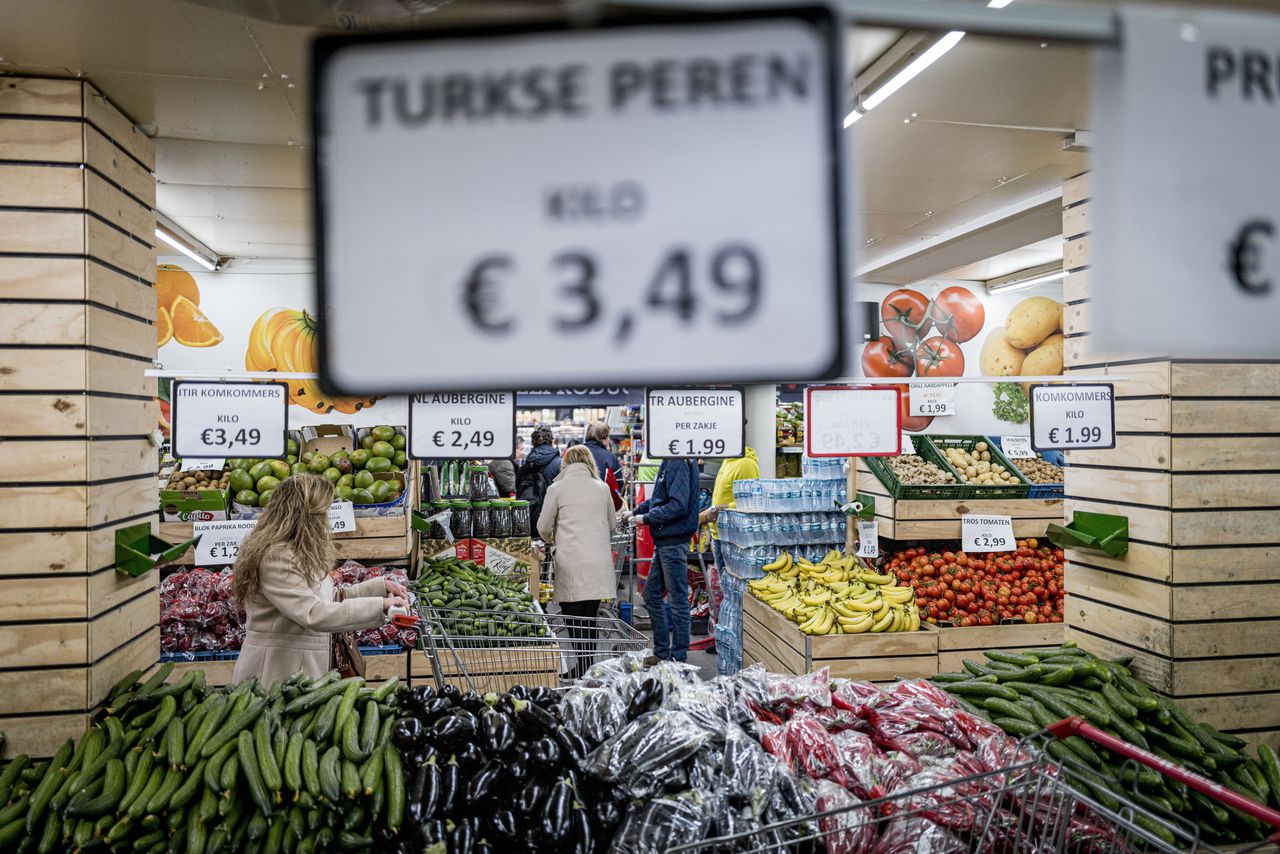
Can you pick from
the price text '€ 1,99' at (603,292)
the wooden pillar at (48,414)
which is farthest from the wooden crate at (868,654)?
the price text '€ 1,99' at (603,292)

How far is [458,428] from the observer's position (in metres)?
3.88

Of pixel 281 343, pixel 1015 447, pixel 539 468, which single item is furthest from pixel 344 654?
pixel 1015 447

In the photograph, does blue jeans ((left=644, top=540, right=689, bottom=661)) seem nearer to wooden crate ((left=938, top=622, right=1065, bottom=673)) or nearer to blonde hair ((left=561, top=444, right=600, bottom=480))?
blonde hair ((left=561, top=444, right=600, bottom=480))

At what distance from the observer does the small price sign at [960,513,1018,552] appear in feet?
17.0

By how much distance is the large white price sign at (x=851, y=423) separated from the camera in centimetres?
415

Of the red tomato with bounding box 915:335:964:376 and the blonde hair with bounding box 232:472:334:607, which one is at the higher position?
the red tomato with bounding box 915:335:964:376

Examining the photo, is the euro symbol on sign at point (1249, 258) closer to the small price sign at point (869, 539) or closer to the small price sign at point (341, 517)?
the small price sign at point (341, 517)

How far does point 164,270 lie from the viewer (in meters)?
7.12

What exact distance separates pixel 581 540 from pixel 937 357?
4.55m

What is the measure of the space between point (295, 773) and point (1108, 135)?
255cm

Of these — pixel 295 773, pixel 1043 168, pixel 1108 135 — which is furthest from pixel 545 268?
pixel 1043 168

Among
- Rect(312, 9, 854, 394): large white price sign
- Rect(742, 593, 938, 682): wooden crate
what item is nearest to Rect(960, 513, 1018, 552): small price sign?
Rect(742, 593, 938, 682): wooden crate

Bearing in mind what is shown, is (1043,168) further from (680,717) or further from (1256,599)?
(680,717)

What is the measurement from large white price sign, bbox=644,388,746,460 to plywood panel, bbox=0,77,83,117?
8.73 ft
